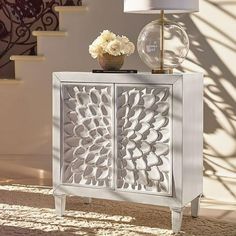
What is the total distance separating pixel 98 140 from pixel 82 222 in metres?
0.45

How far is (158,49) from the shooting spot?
3.37 meters

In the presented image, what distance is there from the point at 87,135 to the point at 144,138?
13.4 inches

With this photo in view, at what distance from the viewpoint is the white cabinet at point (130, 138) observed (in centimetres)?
318

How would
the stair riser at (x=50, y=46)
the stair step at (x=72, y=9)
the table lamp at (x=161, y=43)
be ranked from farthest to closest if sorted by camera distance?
1. the stair riser at (x=50, y=46)
2. the stair step at (x=72, y=9)
3. the table lamp at (x=161, y=43)

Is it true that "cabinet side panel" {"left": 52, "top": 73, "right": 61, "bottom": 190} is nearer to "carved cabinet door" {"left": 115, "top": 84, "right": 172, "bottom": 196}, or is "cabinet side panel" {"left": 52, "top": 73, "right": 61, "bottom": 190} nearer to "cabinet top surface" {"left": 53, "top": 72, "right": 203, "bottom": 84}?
"cabinet top surface" {"left": 53, "top": 72, "right": 203, "bottom": 84}

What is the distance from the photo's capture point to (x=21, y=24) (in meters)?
5.06

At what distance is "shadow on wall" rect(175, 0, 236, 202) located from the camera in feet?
12.5

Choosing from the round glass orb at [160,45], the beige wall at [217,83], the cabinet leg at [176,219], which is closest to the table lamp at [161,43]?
the round glass orb at [160,45]

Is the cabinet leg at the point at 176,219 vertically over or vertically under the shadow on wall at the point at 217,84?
under

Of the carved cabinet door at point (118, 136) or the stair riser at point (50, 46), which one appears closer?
the carved cabinet door at point (118, 136)

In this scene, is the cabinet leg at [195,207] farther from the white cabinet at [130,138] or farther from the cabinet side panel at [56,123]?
the cabinet side panel at [56,123]

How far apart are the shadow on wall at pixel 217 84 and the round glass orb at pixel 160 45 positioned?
1.58ft

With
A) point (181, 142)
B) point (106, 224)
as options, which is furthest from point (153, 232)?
point (181, 142)

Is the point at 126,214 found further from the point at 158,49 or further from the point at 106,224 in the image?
the point at 158,49
